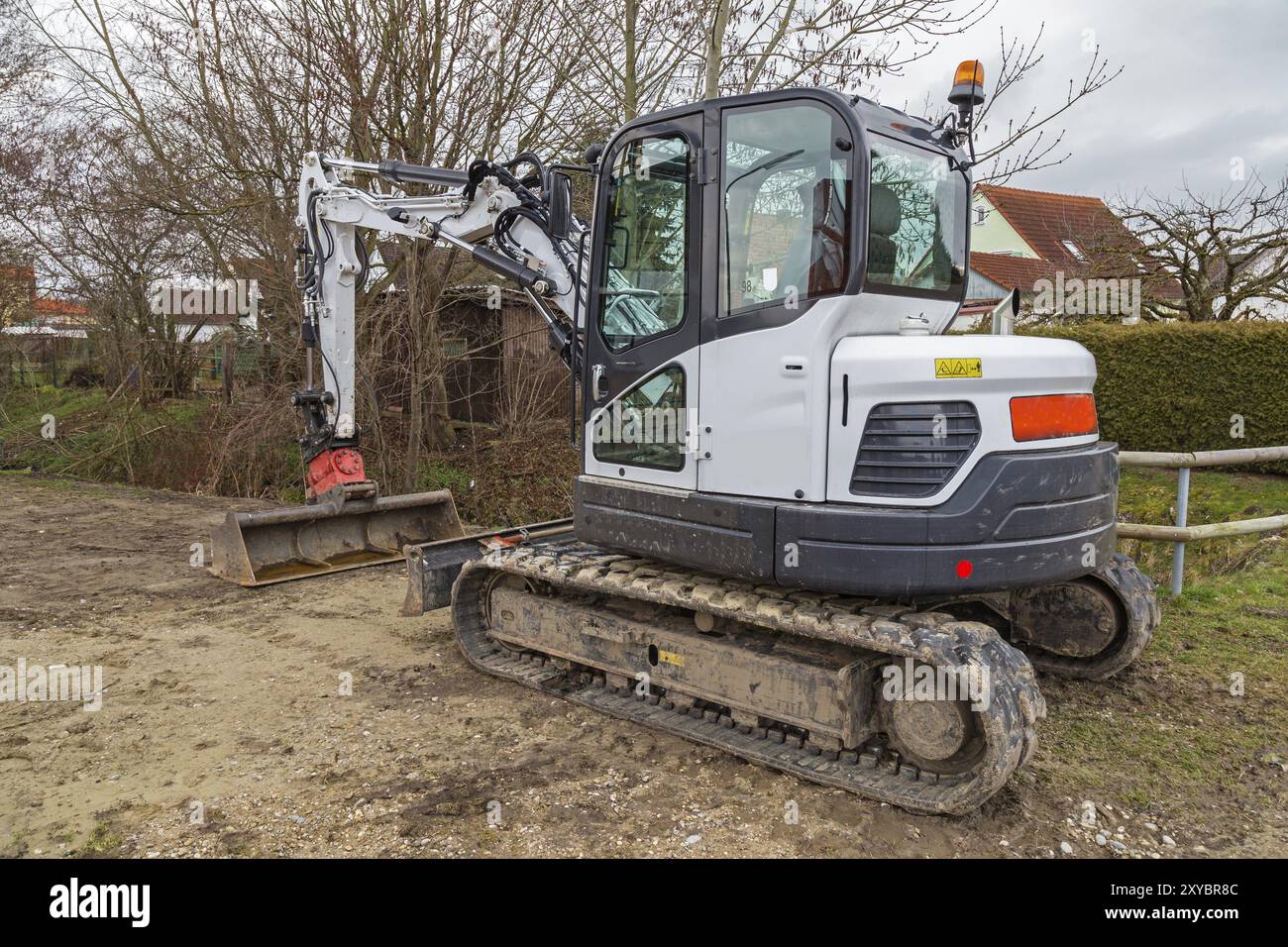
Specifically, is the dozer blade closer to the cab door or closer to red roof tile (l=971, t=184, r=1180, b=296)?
the cab door

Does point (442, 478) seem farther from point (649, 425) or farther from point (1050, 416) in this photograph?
point (1050, 416)

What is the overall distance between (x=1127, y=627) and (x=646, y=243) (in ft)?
10.1

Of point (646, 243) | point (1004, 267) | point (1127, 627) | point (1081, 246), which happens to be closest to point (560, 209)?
point (646, 243)

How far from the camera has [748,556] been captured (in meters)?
3.80

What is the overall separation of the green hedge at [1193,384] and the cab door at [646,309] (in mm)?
9588

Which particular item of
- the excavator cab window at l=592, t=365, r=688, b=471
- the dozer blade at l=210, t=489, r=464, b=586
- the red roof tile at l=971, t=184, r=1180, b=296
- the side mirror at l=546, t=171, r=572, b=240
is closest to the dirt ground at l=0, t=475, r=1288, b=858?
the dozer blade at l=210, t=489, r=464, b=586

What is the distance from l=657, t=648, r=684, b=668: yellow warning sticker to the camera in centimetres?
426

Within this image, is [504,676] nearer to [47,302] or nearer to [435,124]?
[435,124]

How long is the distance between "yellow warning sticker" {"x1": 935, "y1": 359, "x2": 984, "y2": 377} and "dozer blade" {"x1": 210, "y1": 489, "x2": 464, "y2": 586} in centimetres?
479

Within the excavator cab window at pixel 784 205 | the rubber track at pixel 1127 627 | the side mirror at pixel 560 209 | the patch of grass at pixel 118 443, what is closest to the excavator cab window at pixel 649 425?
the excavator cab window at pixel 784 205

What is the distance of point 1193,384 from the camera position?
11414mm

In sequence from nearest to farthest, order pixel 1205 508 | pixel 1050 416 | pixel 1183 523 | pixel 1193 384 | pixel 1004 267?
1. pixel 1050 416
2. pixel 1183 523
3. pixel 1205 508
4. pixel 1193 384
5. pixel 1004 267

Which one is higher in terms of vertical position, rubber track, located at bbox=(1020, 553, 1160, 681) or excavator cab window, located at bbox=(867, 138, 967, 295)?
excavator cab window, located at bbox=(867, 138, 967, 295)

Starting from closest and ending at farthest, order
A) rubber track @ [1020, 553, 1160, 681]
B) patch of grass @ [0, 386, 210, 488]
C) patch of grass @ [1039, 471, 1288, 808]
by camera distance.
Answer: patch of grass @ [1039, 471, 1288, 808]
rubber track @ [1020, 553, 1160, 681]
patch of grass @ [0, 386, 210, 488]
